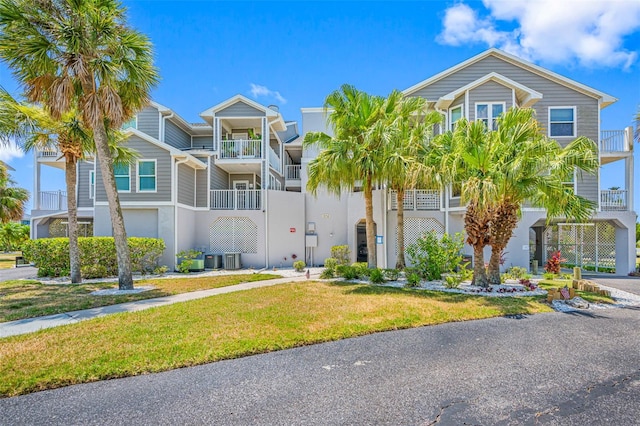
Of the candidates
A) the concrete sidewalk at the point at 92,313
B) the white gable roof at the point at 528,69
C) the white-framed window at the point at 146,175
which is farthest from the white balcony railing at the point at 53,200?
the white gable roof at the point at 528,69

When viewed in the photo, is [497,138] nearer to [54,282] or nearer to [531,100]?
[531,100]

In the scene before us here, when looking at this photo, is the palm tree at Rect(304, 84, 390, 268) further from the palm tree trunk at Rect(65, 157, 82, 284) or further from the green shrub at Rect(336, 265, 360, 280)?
the palm tree trunk at Rect(65, 157, 82, 284)

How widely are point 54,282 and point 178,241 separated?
492 cm

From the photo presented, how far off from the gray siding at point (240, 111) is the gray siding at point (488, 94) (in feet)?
36.6

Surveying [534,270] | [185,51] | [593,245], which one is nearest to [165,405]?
[185,51]

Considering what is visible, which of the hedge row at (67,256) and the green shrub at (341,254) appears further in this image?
the green shrub at (341,254)

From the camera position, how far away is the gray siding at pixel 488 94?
1617 cm

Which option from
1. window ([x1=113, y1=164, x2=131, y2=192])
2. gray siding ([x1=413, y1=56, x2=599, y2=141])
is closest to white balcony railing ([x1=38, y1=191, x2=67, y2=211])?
window ([x1=113, y1=164, x2=131, y2=192])

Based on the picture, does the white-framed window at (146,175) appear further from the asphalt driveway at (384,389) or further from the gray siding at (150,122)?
the asphalt driveway at (384,389)

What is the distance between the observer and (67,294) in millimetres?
10156

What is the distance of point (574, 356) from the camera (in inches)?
211

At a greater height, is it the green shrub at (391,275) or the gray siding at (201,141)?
the gray siding at (201,141)

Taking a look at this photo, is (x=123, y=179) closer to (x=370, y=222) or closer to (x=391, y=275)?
(x=370, y=222)

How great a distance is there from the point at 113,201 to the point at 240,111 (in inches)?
397
